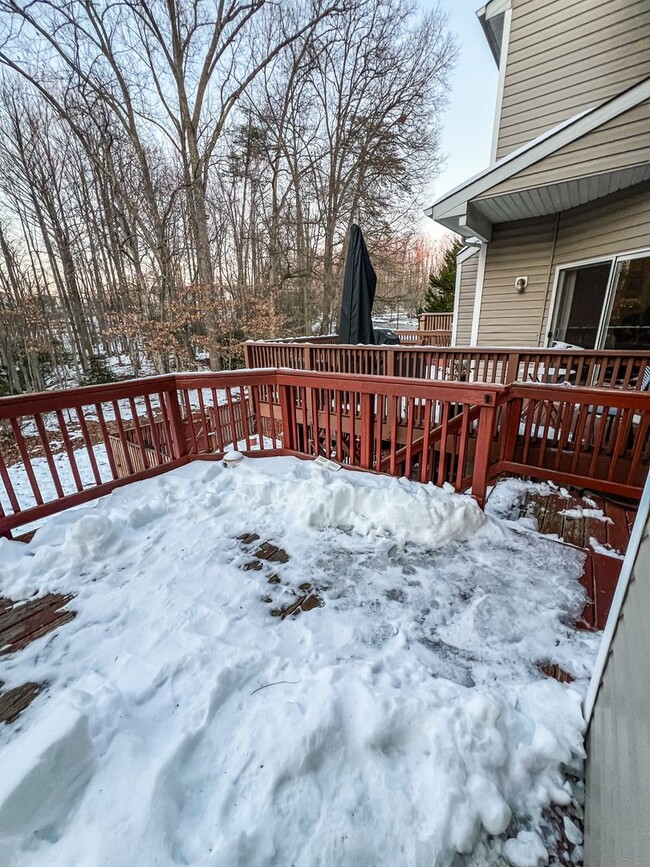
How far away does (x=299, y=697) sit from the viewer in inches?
49.8

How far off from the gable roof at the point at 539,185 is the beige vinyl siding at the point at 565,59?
1164 millimetres

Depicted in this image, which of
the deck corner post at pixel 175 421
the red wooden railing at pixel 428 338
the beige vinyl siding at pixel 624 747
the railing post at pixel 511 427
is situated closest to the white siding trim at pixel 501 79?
the red wooden railing at pixel 428 338

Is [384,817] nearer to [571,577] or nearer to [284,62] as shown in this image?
[571,577]

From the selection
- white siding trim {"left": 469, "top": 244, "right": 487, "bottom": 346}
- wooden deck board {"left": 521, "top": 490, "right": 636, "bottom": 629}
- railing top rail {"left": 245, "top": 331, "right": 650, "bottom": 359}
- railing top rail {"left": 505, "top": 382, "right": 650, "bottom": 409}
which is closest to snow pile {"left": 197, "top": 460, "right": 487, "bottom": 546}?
wooden deck board {"left": 521, "top": 490, "right": 636, "bottom": 629}

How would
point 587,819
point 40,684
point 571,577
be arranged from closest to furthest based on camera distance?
point 587,819 → point 40,684 → point 571,577

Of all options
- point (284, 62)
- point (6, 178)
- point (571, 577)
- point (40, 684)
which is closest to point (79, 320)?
point (6, 178)

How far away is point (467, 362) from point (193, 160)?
8.92 metres

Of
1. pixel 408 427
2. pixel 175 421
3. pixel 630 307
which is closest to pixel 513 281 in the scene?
pixel 630 307

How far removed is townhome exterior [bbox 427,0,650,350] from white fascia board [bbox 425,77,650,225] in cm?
1

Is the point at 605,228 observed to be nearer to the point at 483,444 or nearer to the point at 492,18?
the point at 492,18

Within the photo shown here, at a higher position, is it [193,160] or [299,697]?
[193,160]

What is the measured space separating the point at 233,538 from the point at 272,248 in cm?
1180

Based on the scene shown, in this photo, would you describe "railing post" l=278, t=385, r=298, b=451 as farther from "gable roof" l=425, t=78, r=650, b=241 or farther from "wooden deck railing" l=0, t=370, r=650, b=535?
"gable roof" l=425, t=78, r=650, b=241

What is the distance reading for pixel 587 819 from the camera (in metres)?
0.98
